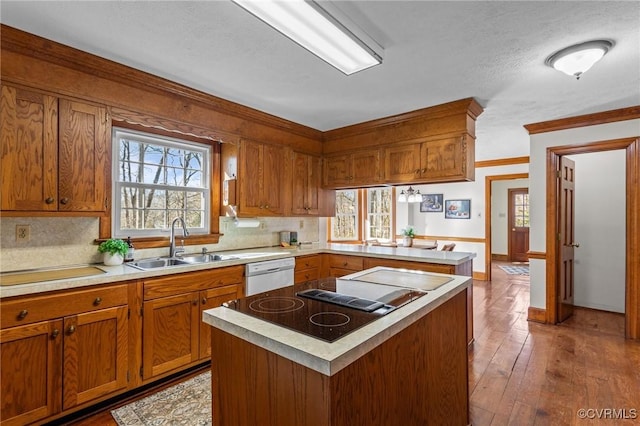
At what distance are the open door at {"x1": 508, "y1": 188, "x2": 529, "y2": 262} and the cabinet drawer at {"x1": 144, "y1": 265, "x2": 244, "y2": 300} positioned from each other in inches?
330

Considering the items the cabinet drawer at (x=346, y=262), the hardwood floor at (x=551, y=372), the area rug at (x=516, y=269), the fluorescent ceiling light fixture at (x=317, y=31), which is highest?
the fluorescent ceiling light fixture at (x=317, y=31)

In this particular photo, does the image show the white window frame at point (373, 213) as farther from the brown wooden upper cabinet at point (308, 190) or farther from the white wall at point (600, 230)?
the white wall at point (600, 230)

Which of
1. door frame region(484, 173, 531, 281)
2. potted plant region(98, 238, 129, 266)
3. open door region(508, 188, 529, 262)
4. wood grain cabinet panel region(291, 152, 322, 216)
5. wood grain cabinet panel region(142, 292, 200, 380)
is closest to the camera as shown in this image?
wood grain cabinet panel region(142, 292, 200, 380)

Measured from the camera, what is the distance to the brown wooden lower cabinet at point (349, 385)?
975mm

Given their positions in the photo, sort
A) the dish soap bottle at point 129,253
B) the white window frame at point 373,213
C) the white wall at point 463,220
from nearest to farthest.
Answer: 1. the dish soap bottle at point 129,253
2. the white wall at point 463,220
3. the white window frame at point 373,213

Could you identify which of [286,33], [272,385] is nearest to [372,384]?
[272,385]

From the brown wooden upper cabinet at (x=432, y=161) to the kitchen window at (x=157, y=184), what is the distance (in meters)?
2.11

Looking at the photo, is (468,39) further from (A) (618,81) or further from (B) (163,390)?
(B) (163,390)

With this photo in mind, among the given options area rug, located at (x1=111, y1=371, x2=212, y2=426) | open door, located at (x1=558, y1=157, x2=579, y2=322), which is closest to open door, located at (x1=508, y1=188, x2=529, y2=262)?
open door, located at (x1=558, y1=157, x2=579, y2=322)

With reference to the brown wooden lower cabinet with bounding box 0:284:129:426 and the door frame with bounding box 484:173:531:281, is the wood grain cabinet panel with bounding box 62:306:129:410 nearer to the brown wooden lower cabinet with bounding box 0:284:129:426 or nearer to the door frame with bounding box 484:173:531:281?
the brown wooden lower cabinet with bounding box 0:284:129:426

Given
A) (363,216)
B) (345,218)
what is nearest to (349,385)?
(345,218)

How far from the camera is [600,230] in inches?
170

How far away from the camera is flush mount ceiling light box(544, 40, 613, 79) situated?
2033 mm

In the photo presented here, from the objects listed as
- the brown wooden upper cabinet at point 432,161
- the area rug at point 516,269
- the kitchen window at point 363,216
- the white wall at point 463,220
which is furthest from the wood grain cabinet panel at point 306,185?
the area rug at point 516,269
